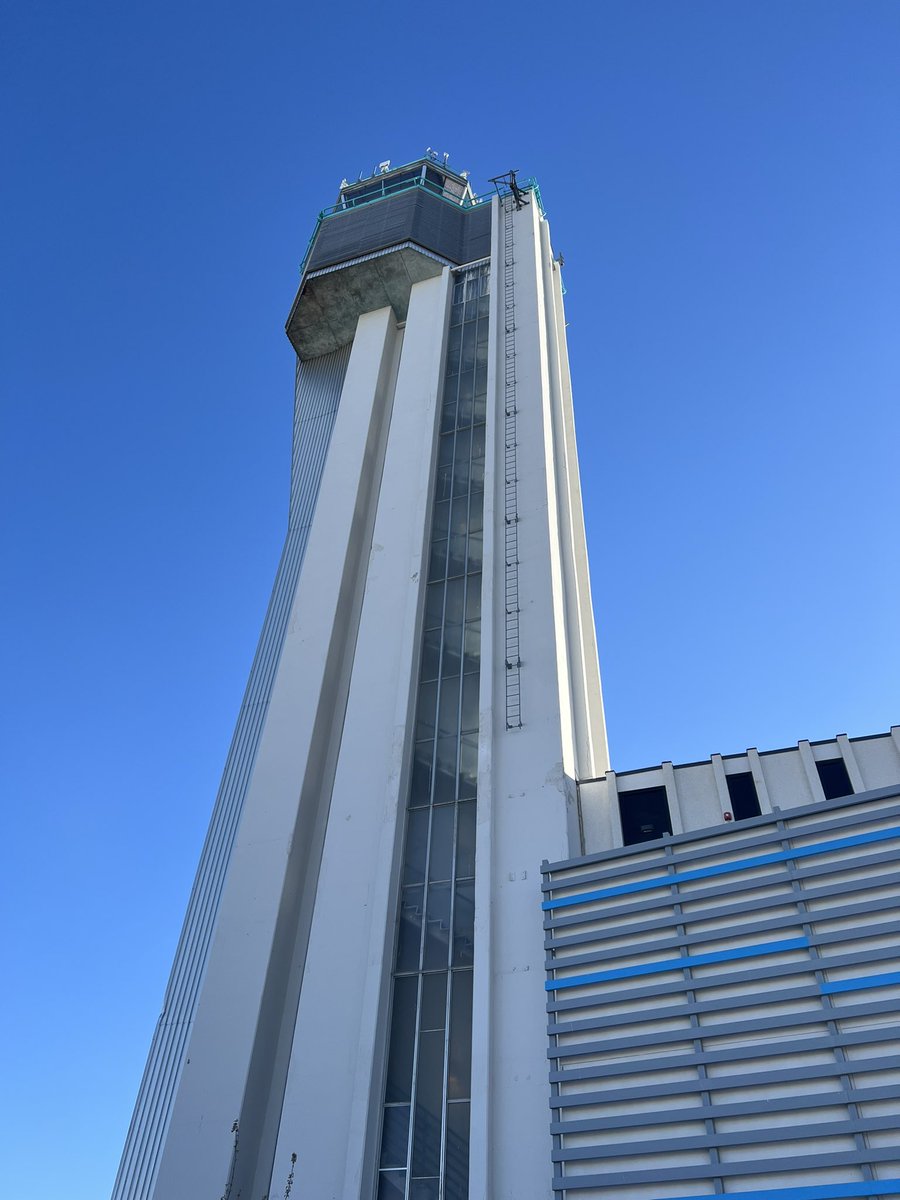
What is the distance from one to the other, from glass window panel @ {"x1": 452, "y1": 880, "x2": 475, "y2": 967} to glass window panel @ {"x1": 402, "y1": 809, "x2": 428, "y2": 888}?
111 centimetres

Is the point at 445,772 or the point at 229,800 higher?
the point at 229,800

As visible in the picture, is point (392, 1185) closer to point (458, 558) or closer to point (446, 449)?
point (458, 558)

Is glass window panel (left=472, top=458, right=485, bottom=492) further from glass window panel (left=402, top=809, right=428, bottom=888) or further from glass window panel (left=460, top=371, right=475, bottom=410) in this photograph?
glass window panel (left=402, top=809, right=428, bottom=888)

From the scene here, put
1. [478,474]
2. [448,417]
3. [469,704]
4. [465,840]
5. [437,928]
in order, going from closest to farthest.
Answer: [437,928]
[465,840]
[469,704]
[478,474]
[448,417]

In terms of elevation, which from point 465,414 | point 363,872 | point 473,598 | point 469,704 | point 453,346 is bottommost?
point 363,872

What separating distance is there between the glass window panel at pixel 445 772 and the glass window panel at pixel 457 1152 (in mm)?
6728

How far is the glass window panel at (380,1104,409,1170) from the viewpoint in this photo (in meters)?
16.9

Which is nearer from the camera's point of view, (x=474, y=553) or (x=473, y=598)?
(x=473, y=598)

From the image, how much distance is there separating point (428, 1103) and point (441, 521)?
53.0 feet

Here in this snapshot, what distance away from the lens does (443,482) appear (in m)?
28.8

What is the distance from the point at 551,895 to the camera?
17.6 metres

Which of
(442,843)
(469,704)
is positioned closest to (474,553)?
(469,704)

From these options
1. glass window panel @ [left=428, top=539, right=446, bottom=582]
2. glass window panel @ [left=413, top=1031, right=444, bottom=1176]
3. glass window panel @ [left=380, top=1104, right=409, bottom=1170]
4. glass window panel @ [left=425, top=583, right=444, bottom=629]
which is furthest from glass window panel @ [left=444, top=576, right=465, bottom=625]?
glass window panel @ [left=380, top=1104, right=409, bottom=1170]

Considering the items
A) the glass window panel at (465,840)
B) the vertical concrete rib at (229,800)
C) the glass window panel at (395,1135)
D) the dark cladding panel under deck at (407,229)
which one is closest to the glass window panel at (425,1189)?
the glass window panel at (395,1135)
